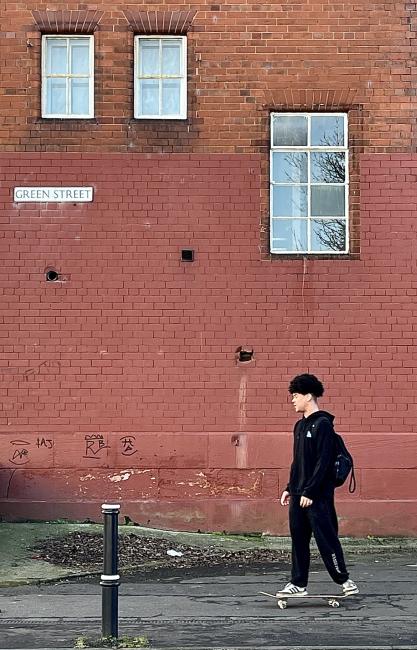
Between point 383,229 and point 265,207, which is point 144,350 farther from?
point 383,229

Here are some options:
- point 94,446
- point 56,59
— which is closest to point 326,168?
point 56,59

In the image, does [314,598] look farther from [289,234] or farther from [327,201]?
[327,201]

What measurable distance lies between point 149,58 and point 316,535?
6923 millimetres

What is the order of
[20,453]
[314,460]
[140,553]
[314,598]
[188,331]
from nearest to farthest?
[314,460], [314,598], [140,553], [20,453], [188,331]

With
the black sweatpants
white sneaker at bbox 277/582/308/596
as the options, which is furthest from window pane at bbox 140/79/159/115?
white sneaker at bbox 277/582/308/596

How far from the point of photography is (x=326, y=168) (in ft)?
46.2

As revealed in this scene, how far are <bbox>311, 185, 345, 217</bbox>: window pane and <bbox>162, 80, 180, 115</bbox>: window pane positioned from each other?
188 cm

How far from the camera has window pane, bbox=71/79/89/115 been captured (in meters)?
14.0

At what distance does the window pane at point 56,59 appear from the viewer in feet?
46.0

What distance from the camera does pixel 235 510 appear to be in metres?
13.6

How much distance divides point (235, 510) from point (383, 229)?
12.1 feet

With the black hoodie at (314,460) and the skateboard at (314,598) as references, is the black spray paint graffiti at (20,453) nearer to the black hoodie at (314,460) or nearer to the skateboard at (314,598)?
the skateboard at (314,598)

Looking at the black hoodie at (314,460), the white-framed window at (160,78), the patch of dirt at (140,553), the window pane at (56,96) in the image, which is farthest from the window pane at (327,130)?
the black hoodie at (314,460)

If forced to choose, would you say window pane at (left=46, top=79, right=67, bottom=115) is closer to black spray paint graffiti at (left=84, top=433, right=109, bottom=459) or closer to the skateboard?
black spray paint graffiti at (left=84, top=433, right=109, bottom=459)
